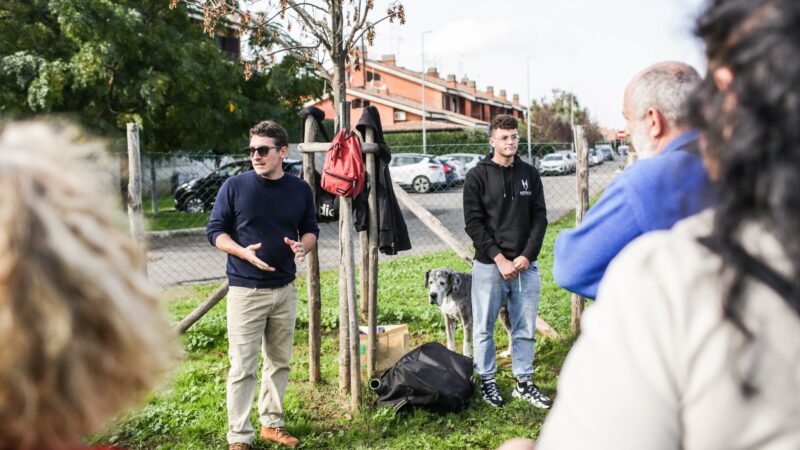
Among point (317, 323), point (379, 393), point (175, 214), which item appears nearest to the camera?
point (379, 393)

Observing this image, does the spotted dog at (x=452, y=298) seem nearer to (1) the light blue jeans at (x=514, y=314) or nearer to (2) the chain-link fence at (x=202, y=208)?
(1) the light blue jeans at (x=514, y=314)

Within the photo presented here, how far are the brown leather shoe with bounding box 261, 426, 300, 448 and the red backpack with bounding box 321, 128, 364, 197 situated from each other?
73.9 inches

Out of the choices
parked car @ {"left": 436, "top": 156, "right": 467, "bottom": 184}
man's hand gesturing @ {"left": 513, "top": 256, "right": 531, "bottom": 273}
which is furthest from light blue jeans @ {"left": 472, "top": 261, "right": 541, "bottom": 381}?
parked car @ {"left": 436, "top": 156, "right": 467, "bottom": 184}

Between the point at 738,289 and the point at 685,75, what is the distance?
1.57 meters

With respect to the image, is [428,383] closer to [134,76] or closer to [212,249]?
[212,249]

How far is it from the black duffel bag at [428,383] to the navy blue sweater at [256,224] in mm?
1264

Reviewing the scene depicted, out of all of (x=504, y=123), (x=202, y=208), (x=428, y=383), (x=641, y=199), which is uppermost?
(x=504, y=123)

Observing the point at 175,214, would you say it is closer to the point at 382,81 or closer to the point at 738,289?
the point at 738,289

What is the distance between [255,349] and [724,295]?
4322mm

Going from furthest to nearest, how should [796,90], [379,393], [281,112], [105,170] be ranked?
[281,112], [379,393], [105,170], [796,90]

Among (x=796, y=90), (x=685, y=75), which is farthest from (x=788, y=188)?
(x=685, y=75)

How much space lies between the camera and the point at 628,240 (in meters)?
1.81

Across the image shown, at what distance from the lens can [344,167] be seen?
547 centimetres

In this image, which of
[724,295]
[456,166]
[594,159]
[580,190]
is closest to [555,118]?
[594,159]
